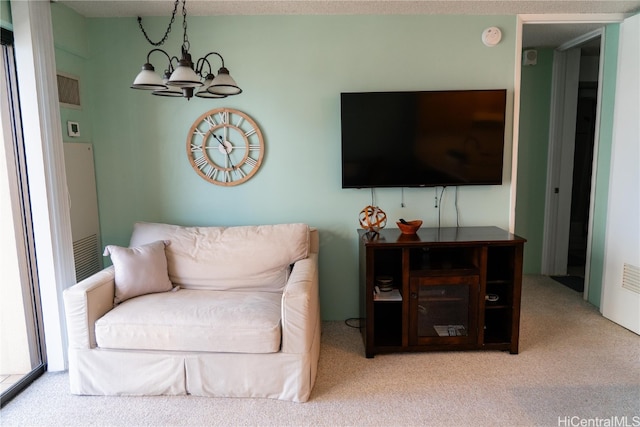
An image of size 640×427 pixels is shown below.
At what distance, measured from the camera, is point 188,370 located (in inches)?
91.2

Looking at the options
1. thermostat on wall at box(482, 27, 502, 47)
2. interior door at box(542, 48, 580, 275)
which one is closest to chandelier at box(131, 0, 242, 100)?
thermostat on wall at box(482, 27, 502, 47)

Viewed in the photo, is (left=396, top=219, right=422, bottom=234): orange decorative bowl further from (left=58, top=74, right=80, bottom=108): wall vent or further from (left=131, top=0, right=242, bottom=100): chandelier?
(left=58, top=74, right=80, bottom=108): wall vent

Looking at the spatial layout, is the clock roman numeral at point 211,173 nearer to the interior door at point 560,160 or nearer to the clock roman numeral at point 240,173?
the clock roman numeral at point 240,173

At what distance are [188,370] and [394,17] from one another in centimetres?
281

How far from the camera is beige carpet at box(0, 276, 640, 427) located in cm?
213

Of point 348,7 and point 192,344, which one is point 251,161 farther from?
point 192,344

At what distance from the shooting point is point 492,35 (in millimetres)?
3037

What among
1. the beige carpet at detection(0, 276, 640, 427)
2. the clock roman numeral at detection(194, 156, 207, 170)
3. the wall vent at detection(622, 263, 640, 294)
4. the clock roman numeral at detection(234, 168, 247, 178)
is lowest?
the beige carpet at detection(0, 276, 640, 427)

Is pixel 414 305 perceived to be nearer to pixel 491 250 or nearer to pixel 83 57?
pixel 491 250

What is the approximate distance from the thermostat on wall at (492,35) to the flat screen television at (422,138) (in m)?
0.41

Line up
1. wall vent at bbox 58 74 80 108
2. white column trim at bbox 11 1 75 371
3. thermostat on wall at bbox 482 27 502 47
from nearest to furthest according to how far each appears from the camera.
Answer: white column trim at bbox 11 1 75 371
wall vent at bbox 58 74 80 108
thermostat on wall at bbox 482 27 502 47

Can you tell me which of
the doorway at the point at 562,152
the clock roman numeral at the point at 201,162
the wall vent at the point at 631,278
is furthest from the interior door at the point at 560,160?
the clock roman numeral at the point at 201,162

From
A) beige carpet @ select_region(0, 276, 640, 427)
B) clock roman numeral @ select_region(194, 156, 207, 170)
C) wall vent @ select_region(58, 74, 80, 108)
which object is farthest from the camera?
clock roman numeral @ select_region(194, 156, 207, 170)

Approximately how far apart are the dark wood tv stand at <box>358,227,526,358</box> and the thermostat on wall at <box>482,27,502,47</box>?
56.9 inches
